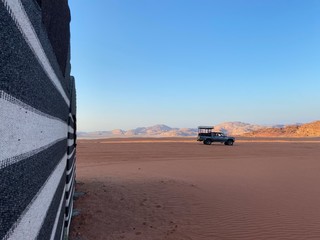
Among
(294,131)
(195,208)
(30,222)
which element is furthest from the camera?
(294,131)

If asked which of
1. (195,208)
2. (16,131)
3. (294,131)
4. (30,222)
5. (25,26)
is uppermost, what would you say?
(294,131)

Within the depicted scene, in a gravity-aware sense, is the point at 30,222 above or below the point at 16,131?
below

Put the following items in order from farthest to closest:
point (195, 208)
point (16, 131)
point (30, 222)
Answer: point (195, 208), point (30, 222), point (16, 131)

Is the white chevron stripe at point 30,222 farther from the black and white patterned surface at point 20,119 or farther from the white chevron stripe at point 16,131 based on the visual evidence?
the white chevron stripe at point 16,131

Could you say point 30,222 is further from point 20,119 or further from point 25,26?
point 25,26

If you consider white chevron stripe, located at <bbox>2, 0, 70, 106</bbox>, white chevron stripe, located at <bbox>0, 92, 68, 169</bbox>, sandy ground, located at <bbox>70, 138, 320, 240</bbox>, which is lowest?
sandy ground, located at <bbox>70, 138, 320, 240</bbox>

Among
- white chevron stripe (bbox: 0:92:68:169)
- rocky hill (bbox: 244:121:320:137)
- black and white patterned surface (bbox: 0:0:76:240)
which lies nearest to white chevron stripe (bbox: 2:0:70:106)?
black and white patterned surface (bbox: 0:0:76:240)

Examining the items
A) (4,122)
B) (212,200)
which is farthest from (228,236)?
(4,122)

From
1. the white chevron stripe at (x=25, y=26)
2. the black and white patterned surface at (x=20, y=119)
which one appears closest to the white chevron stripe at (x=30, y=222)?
the black and white patterned surface at (x=20, y=119)

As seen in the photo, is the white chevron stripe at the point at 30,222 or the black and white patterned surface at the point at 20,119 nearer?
the black and white patterned surface at the point at 20,119

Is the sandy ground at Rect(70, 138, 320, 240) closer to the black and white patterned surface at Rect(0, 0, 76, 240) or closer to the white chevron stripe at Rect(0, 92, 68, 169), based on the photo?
the black and white patterned surface at Rect(0, 0, 76, 240)

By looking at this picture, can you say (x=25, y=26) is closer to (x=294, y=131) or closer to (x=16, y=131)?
(x=16, y=131)

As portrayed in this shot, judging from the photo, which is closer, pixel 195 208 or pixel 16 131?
pixel 16 131

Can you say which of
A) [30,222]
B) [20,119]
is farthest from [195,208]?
[20,119]
